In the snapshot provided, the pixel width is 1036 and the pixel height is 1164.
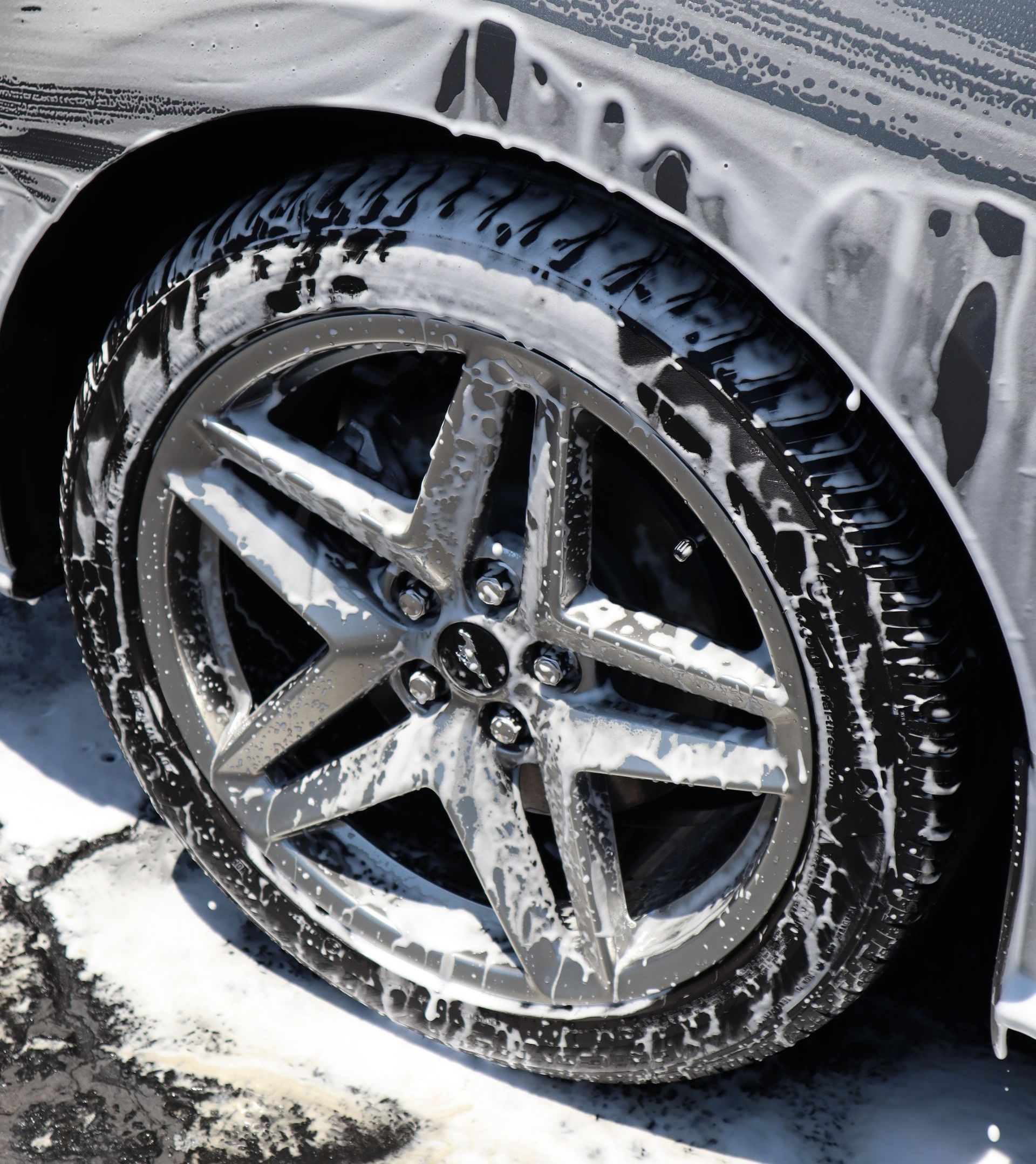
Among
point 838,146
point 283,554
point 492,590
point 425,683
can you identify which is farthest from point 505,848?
point 838,146

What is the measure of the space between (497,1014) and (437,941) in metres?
0.12

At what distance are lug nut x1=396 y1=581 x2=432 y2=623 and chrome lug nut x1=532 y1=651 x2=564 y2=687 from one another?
15 centimetres

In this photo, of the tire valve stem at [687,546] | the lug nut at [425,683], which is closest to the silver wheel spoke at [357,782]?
the lug nut at [425,683]

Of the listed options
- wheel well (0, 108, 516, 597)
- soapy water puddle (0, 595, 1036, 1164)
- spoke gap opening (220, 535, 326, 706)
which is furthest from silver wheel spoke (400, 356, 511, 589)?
soapy water puddle (0, 595, 1036, 1164)

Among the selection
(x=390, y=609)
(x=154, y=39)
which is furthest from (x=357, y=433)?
(x=154, y=39)

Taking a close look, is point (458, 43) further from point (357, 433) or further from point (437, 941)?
point (437, 941)

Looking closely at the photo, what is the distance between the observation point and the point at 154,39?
46.1 inches

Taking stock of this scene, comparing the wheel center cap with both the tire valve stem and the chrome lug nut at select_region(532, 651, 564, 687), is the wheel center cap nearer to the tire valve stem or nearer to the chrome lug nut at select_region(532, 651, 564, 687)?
the chrome lug nut at select_region(532, 651, 564, 687)

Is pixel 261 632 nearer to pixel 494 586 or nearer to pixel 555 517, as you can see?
pixel 494 586

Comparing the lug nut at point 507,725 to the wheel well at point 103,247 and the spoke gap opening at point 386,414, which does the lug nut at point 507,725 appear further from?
the wheel well at point 103,247

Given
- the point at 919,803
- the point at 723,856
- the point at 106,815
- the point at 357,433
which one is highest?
the point at 357,433

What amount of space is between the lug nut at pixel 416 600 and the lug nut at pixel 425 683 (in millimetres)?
64

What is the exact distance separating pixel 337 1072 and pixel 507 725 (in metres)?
0.56

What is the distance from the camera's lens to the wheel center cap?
4.27 feet
